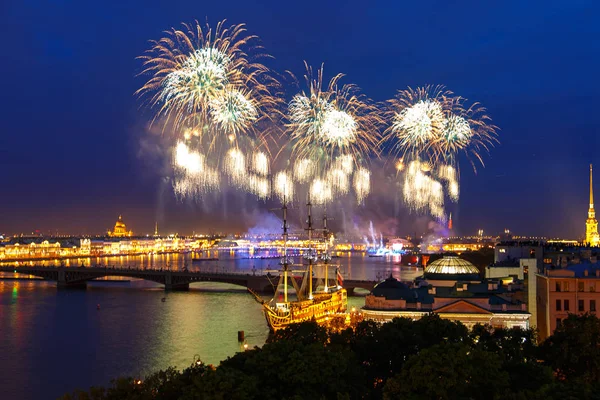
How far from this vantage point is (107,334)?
159 feet

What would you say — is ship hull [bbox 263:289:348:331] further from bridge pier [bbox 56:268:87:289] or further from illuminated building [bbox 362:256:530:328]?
bridge pier [bbox 56:268:87:289]

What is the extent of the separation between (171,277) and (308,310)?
114 feet

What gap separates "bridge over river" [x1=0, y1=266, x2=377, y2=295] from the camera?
256 ft

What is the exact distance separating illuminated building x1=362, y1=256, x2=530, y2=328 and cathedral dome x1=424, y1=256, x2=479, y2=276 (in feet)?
0.70

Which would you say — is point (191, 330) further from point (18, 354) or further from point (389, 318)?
point (389, 318)

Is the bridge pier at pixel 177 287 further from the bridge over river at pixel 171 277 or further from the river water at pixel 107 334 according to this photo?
the river water at pixel 107 334

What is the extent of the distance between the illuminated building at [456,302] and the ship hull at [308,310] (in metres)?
6.04

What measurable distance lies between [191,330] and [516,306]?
2319cm

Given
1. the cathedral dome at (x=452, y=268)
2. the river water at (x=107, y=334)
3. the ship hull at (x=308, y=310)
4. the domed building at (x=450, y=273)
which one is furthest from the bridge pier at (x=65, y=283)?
the domed building at (x=450, y=273)

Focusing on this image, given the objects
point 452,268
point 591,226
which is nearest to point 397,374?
point 452,268

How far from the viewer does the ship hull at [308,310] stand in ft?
158

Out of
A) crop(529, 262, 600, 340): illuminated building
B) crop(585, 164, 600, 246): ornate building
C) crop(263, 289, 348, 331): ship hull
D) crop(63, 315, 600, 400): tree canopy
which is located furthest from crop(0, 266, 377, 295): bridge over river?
crop(585, 164, 600, 246): ornate building

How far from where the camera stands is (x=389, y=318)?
125 feet

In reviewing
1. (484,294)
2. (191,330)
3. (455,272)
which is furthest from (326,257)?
(484,294)
